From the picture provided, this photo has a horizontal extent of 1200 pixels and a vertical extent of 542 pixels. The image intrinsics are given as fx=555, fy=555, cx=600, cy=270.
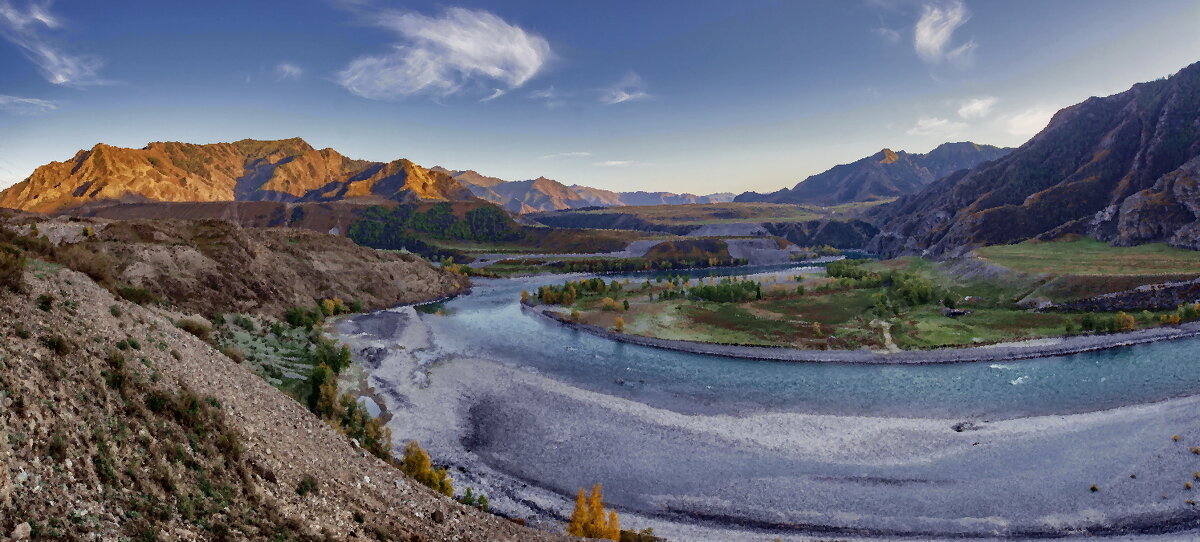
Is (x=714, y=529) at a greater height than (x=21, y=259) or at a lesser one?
lesser

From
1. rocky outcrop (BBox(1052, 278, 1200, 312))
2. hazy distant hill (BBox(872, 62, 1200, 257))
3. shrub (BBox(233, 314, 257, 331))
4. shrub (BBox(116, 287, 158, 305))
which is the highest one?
hazy distant hill (BBox(872, 62, 1200, 257))

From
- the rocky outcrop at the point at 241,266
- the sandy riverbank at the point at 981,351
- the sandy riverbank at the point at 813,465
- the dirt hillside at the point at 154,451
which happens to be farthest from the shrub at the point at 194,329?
the sandy riverbank at the point at 981,351

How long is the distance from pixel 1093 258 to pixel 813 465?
103m

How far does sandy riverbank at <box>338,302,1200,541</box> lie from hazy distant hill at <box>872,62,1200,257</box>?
97214 millimetres

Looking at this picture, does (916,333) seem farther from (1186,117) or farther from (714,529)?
(1186,117)

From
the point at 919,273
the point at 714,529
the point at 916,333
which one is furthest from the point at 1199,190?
the point at 714,529

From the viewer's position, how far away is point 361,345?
66812 mm

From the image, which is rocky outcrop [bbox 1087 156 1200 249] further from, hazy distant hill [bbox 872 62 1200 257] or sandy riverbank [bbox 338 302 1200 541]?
sandy riverbank [bbox 338 302 1200 541]

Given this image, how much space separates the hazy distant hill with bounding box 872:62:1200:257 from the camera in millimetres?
113688

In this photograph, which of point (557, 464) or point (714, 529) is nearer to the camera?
point (714, 529)

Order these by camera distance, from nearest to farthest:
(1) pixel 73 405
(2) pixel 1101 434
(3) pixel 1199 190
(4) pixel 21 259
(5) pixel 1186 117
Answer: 1. (1) pixel 73 405
2. (4) pixel 21 259
3. (2) pixel 1101 434
4. (3) pixel 1199 190
5. (5) pixel 1186 117

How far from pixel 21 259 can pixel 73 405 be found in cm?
767

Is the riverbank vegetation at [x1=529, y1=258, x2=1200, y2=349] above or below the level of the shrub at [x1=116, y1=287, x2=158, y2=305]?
below

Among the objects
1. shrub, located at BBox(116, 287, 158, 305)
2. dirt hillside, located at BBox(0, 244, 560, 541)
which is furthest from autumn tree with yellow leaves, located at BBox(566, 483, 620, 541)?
shrub, located at BBox(116, 287, 158, 305)
